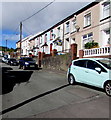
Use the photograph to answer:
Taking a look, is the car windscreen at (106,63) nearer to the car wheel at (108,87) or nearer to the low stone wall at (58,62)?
the car wheel at (108,87)

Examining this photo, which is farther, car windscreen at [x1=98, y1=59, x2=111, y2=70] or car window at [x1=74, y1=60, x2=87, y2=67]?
car window at [x1=74, y1=60, x2=87, y2=67]

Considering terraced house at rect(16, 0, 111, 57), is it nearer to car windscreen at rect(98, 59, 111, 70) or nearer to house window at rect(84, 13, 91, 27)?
house window at rect(84, 13, 91, 27)

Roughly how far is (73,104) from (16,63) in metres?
21.8

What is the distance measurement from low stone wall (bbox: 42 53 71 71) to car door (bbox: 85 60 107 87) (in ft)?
24.7

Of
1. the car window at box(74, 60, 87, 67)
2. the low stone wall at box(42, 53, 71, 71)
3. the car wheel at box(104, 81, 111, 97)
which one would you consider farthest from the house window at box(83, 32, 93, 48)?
the car wheel at box(104, 81, 111, 97)

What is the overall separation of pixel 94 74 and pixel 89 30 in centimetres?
1115

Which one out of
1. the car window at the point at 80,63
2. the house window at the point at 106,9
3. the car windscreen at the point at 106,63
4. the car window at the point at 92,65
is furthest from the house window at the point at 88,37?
the car windscreen at the point at 106,63

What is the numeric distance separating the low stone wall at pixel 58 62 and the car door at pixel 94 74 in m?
7.53

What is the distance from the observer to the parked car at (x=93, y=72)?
6.51 metres

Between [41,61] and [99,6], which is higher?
[99,6]

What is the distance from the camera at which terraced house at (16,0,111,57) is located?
14027mm

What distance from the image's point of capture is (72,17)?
2092cm

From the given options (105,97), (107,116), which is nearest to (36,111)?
(107,116)

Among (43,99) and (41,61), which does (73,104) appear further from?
(41,61)
